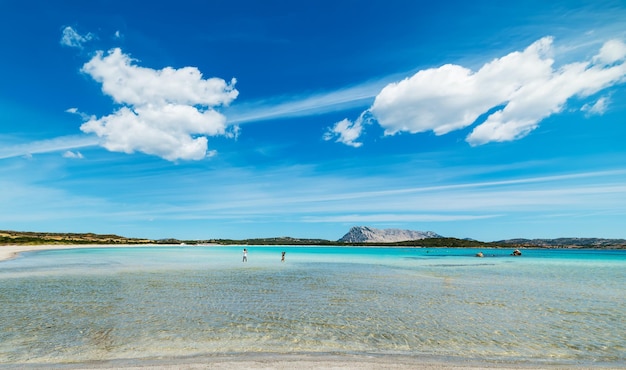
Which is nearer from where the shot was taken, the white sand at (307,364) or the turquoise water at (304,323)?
the white sand at (307,364)

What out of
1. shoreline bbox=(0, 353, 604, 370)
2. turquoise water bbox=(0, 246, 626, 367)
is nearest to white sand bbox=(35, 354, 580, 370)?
shoreline bbox=(0, 353, 604, 370)

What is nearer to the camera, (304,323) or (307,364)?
(307,364)

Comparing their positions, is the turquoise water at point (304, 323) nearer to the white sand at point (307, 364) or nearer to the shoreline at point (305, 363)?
the shoreline at point (305, 363)

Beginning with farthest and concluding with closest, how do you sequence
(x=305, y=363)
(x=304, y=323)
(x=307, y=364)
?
1. (x=304, y=323)
2. (x=305, y=363)
3. (x=307, y=364)

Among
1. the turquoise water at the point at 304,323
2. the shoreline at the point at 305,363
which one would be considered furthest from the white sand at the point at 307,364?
the turquoise water at the point at 304,323

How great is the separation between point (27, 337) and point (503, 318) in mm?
22425

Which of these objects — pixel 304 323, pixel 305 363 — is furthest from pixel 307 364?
pixel 304 323

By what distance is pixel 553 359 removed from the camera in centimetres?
1300

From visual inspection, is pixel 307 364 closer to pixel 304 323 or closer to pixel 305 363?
pixel 305 363

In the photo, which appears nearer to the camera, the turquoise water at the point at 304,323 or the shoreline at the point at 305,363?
the shoreline at the point at 305,363

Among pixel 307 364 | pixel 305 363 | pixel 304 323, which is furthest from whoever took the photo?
pixel 304 323

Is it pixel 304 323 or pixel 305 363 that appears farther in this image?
pixel 304 323

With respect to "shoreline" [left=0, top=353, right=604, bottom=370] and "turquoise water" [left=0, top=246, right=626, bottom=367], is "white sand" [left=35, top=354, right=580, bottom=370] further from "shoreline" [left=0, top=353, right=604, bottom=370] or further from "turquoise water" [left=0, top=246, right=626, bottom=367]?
"turquoise water" [left=0, top=246, right=626, bottom=367]

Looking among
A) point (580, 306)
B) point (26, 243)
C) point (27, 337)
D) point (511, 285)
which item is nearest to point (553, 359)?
point (580, 306)
